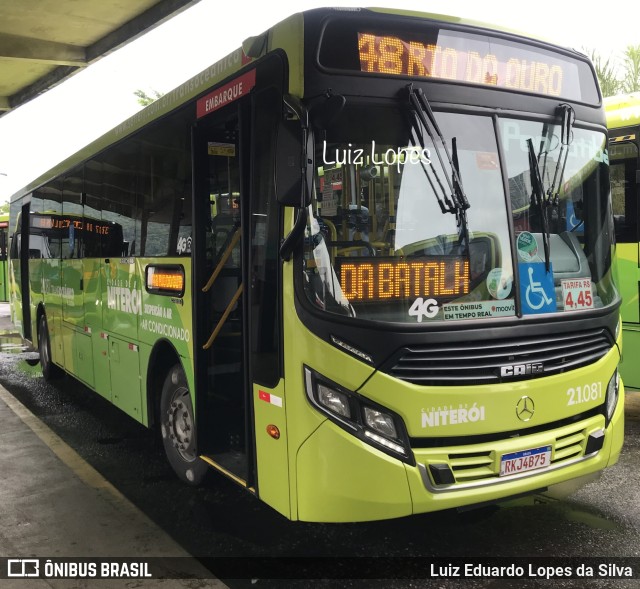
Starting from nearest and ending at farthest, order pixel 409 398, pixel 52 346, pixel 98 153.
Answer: pixel 409 398 < pixel 98 153 < pixel 52 346

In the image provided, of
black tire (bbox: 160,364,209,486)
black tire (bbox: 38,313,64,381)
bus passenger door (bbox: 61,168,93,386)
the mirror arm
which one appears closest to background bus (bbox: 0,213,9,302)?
black tire (bbox: 38,313,64,381)

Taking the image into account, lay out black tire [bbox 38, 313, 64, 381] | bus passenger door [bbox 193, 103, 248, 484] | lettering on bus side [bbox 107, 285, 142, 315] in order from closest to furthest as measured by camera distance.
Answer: bus passenger door [bbox 193, 103, 248, 484], lettering on bus side [bbox 107, 285, 142, 315], black tire [bbox 38, 313, 64, 381]

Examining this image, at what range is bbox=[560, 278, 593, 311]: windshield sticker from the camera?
397cm

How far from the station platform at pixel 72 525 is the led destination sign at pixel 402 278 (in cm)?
178

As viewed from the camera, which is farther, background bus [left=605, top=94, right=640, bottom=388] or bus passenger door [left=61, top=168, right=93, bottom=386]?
bus passenger door [left=61, top=168, right=93, bottom=386]

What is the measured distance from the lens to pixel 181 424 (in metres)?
5.30

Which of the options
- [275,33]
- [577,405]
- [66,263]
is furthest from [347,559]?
[66,263]

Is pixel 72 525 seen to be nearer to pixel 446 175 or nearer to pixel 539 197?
pixel 446 175

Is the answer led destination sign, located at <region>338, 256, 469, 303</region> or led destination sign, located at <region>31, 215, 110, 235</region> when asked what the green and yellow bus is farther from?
led destination sign, located at <region>31, 215, 110, 235</region>

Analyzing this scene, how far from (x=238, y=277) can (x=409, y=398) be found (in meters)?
1.59

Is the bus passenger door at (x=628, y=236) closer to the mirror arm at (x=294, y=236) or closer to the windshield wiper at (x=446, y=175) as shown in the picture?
the windshield wiper at (x=446, y=175)

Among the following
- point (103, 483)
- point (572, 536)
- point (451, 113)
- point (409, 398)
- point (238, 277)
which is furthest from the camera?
point (103, 483)

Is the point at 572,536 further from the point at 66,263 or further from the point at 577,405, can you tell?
the point at 66,263

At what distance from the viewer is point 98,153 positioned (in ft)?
23.7
